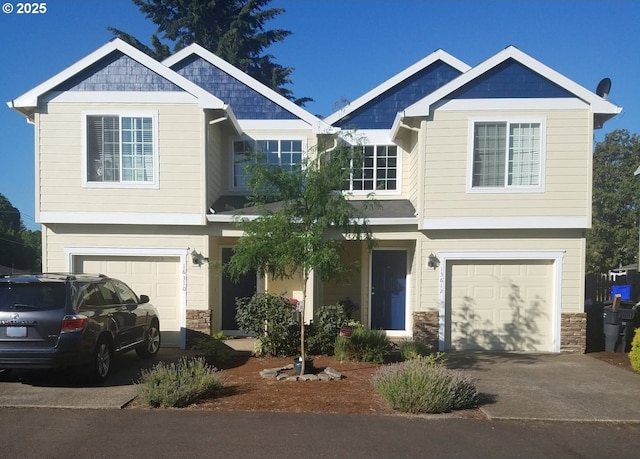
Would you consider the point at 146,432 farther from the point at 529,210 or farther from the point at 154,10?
the point at 154,10

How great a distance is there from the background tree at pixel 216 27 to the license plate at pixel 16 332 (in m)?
25.4

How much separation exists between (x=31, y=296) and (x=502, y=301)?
892 cm

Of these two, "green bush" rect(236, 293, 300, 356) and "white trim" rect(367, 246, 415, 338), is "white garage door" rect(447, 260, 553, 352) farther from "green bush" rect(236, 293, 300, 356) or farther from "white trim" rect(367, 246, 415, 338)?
"green bush" rect(236, 293, 300, 356)

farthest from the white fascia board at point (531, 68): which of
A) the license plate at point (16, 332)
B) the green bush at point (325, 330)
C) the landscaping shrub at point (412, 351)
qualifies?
the license plate at point (16, 332)

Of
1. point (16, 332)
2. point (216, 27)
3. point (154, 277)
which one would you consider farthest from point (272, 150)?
point (216, 27)

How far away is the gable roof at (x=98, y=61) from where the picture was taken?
10281mm

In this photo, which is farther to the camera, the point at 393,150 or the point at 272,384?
the point at 393,150

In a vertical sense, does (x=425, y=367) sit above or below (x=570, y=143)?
below

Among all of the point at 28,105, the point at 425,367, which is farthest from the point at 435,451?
the point at 28,105

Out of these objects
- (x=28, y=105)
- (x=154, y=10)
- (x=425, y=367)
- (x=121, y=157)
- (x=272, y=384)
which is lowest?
(x=272, y=384)

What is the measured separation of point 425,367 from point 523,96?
21.6 ft

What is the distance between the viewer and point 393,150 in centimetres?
1279

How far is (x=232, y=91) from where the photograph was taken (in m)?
13.5

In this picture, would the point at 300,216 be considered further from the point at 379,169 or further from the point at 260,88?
the point at 260,88
